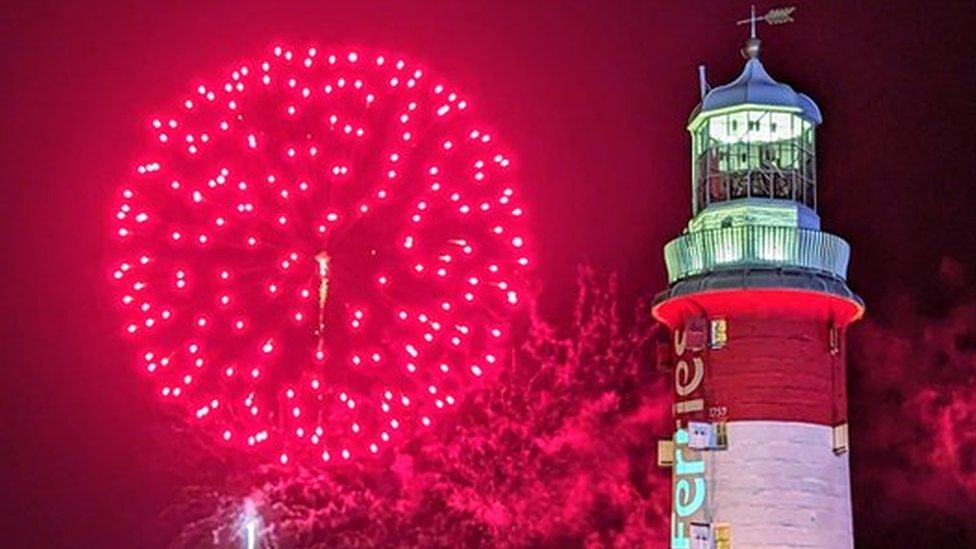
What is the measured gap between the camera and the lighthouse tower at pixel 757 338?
4262 centimetres

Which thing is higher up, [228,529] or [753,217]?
[753,217]

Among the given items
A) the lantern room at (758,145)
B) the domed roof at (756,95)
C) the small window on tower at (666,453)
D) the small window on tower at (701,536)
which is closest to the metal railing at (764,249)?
the lantern room at (758,145)

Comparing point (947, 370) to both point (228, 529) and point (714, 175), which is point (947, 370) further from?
point (228, 529)

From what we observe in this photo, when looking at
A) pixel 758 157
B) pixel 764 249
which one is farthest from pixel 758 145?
pixel 764 249

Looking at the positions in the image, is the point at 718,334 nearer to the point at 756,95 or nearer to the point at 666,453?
the point at 666,453

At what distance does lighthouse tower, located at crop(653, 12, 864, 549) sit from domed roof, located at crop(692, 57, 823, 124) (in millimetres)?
38

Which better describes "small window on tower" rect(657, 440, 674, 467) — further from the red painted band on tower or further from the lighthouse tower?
the red painted band on tower

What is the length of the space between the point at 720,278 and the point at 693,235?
1661 mm

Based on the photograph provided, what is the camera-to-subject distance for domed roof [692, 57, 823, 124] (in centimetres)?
4503

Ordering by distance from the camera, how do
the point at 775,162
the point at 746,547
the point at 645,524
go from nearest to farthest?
1. the point at 746,547
2. the point at 775,162
3. the point at 645,524

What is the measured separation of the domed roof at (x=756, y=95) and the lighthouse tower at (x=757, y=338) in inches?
1.5

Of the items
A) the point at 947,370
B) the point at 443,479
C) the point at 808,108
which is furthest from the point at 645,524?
the point at 808,108

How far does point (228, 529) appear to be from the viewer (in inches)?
1879

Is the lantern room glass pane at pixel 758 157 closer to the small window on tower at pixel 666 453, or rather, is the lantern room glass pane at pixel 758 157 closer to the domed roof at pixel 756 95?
the domed roof at pixel 756 95
